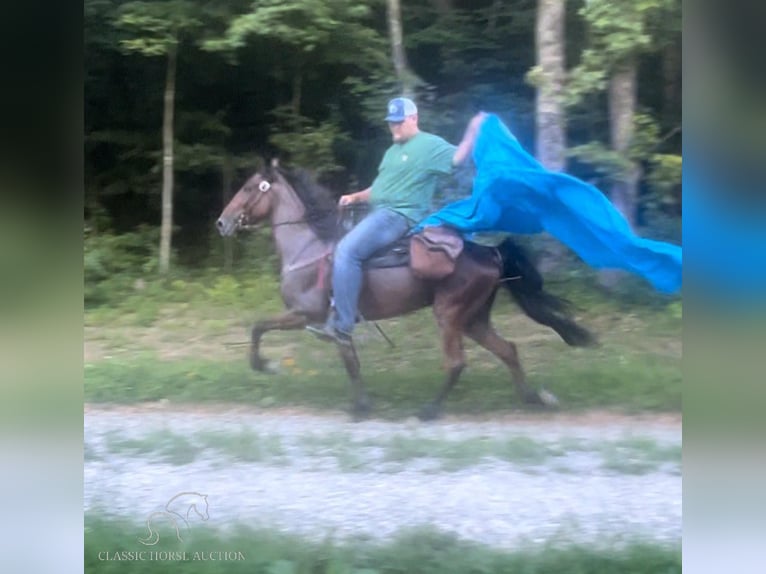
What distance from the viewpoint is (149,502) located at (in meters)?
6.35

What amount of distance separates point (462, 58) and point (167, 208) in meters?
1.82

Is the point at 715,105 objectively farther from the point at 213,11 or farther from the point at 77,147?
the point at 77,147

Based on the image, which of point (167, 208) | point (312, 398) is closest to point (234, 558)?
point (312, 398)

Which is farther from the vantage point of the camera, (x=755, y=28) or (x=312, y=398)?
(x=312, y=398)

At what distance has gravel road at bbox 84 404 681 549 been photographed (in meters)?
6.27

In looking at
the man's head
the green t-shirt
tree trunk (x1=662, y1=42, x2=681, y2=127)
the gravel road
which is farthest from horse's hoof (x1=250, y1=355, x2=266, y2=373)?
tree trunk (x1=662, y1=42, x2=681, y2=127)

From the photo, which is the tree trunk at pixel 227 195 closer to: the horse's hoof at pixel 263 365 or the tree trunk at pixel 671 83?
the horse's hoof at pixel 263 365

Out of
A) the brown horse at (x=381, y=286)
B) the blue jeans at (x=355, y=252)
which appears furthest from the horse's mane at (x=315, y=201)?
the blue jeans at (x=355, y=252)

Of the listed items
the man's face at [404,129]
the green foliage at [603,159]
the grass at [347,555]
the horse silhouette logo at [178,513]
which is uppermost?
the man's face at [404,129]

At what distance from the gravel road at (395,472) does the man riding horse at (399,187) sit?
0.67m

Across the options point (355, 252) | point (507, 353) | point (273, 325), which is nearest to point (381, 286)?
point (355, 252)

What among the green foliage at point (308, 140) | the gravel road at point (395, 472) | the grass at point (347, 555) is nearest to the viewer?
the grass at point (347, 555)

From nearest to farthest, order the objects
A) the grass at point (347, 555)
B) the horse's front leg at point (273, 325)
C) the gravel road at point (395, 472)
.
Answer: the grass at point (347, 555) < the gravel road at point (395, 472) < the horse's front leg at point (273, 325)

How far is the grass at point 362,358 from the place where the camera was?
6.38 m
